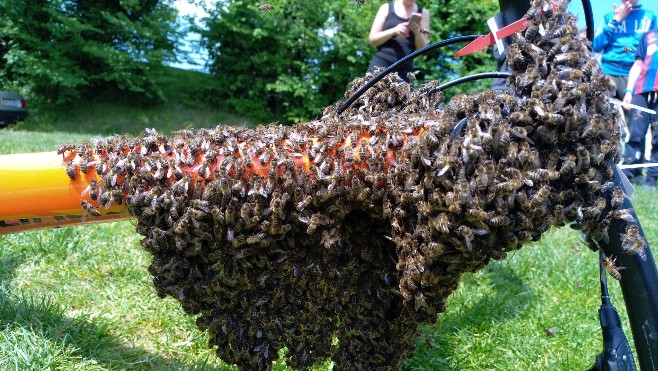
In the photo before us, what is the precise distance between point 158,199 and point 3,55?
18.2m

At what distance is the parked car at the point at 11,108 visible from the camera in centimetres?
1404

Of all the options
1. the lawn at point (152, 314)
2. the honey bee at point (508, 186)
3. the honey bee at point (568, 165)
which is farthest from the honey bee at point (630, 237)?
the lawn at point (152, 314)

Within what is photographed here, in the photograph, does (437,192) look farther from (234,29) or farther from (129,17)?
(129,17)

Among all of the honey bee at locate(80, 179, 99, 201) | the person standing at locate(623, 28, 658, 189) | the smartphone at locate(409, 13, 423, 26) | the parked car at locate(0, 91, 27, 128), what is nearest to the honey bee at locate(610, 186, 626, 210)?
the honey bee at locate(80, 179, 99, 201)

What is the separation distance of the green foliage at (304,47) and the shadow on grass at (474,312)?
33.5 ft

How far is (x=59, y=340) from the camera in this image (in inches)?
88.4

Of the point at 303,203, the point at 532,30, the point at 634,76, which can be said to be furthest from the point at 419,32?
the point at 634,76

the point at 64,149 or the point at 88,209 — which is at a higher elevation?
the point at 64,149

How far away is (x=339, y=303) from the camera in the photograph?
1508mm

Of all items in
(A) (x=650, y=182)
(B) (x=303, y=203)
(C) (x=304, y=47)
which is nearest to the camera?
(B) (x=303, y=203)

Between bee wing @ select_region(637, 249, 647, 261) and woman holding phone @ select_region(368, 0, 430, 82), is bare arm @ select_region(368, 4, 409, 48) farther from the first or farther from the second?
bee wing @ select_region(637, 249, 647, 261)

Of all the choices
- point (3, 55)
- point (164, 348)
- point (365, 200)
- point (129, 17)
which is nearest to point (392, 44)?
point (164, 348)

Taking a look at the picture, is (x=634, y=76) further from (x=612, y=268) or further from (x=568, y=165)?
(x=568, y=165)

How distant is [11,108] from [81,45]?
2.68 m
